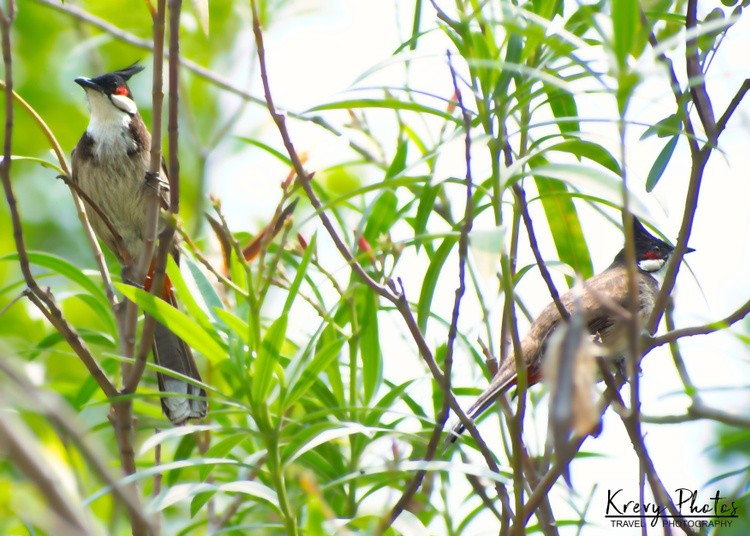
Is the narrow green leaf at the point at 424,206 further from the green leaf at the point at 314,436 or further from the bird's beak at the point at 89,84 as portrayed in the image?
the bird's beak at the point at 89,84

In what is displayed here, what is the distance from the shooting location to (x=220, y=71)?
17.6 ft

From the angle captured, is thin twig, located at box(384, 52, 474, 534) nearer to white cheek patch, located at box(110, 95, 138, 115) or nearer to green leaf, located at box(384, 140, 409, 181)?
green leaf, located at box(384, 140, 409, 181)

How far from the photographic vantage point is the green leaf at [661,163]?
84.0 inches

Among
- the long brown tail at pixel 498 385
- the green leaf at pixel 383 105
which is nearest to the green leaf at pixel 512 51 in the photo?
the green leaf at pixel 383 105

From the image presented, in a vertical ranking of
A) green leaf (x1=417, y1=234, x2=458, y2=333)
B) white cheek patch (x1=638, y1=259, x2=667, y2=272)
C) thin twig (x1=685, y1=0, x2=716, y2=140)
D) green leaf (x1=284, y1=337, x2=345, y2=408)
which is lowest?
green leaf (x1=284, y1=337, x2=345, y2=408)

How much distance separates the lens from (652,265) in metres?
3.55

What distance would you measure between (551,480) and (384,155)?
5.77ft

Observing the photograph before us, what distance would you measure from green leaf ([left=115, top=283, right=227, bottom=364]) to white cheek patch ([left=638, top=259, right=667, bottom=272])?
195 centimetres

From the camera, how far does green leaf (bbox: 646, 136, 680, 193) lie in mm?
2135

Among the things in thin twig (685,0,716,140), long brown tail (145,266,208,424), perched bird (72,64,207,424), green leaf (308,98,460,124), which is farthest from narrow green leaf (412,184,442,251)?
perched bird (72,64,207,424)

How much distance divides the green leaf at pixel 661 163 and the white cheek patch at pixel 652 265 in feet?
4.44

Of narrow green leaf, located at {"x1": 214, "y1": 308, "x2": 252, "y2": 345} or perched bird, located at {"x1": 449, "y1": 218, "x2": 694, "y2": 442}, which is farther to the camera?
perched bird, located at {"x1": 449, "y1": 218, "x2": 694, "y2": 442}

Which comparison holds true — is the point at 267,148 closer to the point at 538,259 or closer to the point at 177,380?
the point at 177,380

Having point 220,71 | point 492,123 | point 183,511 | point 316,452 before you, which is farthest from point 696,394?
point 220,71
